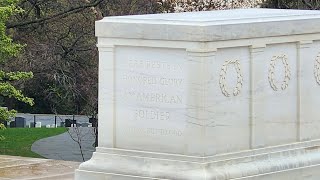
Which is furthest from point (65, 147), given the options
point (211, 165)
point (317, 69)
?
point (211, 165)

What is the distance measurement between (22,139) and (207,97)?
1855 cm

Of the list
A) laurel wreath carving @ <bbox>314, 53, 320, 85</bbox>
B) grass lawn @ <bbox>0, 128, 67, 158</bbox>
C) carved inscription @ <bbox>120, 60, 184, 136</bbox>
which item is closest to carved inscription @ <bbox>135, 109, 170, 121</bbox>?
carved inscription @ <bbox>120, 60, 184, 136</bbox>

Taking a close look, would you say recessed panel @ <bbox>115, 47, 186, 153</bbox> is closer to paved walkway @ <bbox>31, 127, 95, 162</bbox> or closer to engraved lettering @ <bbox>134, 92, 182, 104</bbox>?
engraved lettering @ <bbox>134, 92, 182, 104</bbox>

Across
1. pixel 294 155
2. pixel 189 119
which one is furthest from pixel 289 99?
pixel 189 119

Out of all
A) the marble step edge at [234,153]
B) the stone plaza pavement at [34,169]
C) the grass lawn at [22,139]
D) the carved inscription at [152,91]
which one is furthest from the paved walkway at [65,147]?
the carved inscription at [152,91]

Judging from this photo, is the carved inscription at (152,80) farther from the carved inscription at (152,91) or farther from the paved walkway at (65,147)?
the paved walkway at (65,147)

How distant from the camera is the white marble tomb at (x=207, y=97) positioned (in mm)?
13922

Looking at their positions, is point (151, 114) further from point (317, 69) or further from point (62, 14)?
point (62, 14)

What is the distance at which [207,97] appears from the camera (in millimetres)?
13898

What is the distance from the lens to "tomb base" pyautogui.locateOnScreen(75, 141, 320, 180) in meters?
13.9

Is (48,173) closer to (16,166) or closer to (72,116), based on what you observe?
(16,166)

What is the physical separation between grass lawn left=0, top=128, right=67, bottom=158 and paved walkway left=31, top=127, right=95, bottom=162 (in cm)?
22

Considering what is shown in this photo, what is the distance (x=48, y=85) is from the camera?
3422 centimetres

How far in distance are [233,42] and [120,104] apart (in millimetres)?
1596
